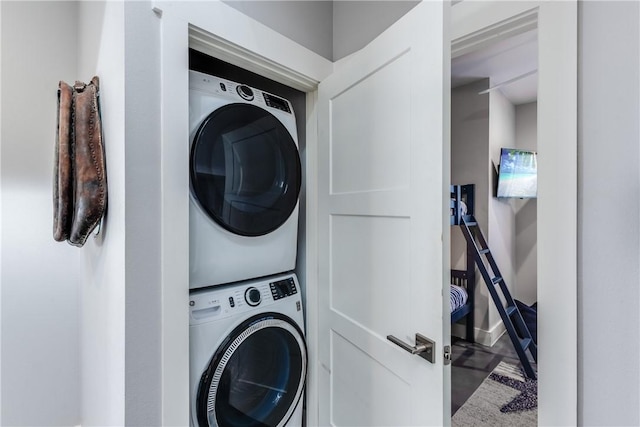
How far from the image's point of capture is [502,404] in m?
2.02

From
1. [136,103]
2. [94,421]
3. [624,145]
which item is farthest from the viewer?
[94,421]

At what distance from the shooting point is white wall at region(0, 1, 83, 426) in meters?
1.30

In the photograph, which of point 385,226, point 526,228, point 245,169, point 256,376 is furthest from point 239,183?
point 526,228

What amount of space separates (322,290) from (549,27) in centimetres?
123

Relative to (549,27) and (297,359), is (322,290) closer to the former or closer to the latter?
(297,359)

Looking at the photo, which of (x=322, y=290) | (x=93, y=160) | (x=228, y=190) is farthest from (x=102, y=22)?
(x=322, y=290)

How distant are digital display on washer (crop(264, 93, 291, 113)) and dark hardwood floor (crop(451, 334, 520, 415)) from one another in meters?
2.22

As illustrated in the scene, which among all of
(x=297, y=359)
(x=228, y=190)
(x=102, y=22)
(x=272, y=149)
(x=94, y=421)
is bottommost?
(x=94, y=421)

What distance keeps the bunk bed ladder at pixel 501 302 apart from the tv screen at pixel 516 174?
1.71 feet

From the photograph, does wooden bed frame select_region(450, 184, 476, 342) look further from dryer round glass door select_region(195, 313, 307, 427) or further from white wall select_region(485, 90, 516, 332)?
dryer round glass door select_region(195, 313, 307, 427)

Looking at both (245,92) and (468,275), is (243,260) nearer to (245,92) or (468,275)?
(245,92)

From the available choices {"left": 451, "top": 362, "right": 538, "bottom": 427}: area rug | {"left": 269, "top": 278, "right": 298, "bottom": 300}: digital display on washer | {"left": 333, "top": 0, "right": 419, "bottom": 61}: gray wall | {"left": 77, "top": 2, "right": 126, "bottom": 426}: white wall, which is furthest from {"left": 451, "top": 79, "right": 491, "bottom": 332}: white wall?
{"left": 77, "top": 2, "right": 126, "bottom": 426}: white wall

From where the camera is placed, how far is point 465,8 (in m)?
0.94

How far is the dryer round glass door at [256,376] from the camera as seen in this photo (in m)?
1.12
